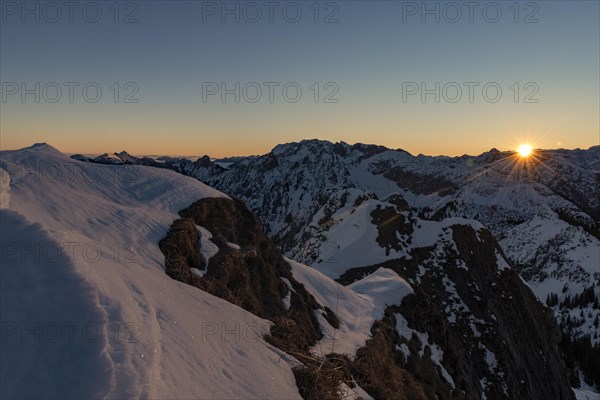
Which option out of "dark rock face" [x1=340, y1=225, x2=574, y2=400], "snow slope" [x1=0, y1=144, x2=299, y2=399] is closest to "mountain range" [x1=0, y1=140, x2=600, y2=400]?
"snow slope" [x1=0, y1=144, x2=299, y2=399]

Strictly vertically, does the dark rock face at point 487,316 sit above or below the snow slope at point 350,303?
below

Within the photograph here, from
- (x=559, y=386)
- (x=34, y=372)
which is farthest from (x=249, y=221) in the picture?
(x=559, y=386)

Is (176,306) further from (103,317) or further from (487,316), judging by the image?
(487,316)

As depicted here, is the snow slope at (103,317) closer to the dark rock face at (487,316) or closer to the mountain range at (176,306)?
the mountain range at (176,306)

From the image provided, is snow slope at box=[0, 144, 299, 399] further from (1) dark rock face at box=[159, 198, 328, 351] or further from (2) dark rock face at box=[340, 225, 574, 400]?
(2) dark rock face at box=[340, 225, 574, 400]

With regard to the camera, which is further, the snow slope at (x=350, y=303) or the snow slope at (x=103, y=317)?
the snow slope at (x=350, y=303)

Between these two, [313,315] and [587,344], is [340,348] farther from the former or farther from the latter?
[587,344]

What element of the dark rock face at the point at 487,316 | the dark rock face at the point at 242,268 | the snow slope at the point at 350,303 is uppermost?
the dark rock face at the point at 242,268

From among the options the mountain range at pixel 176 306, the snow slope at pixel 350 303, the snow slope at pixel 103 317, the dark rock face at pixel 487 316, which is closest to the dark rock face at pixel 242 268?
the mountain range at pixel 176 306

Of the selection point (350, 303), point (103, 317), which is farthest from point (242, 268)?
point (103, 317)
